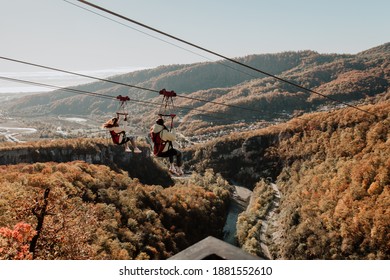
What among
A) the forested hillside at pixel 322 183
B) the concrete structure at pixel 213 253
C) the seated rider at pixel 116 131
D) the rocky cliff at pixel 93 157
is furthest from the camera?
the rocky cliff at pixel 93 157

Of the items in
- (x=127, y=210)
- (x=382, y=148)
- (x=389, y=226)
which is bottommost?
(x=127, y=210)

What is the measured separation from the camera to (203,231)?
11788 cm

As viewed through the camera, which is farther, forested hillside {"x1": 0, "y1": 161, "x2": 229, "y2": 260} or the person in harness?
forested hillside {"x1": 0, "y1": 161, "x2": 229, "y2": 260}

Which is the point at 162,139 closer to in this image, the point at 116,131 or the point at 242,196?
the point at 116,131

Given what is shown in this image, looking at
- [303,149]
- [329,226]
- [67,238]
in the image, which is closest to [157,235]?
[329,226]

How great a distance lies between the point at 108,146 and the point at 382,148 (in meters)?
137

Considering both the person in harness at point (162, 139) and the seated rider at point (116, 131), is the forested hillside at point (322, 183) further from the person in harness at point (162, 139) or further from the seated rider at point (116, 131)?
the person in harness at point (162, 139)

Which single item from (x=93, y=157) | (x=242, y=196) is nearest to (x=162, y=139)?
(x=242, y=196)

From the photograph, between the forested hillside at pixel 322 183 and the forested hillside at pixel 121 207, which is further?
the forested hillside at pixel 322 183

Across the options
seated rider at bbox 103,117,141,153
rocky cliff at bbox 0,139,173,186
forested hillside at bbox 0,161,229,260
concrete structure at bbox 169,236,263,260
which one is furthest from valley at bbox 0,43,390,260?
concrete structure at bbox 169,236,263,260

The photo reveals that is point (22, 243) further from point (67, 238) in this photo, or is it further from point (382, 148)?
point (382, 148)

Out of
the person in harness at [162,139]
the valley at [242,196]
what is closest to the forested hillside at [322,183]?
the valley at [242,196]

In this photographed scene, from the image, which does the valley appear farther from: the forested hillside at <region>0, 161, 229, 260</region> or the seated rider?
the seated rider

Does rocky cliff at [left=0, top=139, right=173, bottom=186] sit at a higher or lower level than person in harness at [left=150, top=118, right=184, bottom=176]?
lower
